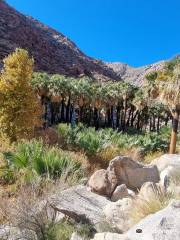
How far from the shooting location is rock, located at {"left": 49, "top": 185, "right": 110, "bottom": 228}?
8.93 meters

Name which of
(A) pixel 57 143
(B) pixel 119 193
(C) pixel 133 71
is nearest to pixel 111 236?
(B) pixel 119 193

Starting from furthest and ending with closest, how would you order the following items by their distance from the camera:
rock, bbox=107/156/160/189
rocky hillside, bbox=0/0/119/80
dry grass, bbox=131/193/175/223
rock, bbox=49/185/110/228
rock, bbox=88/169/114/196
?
1. rocky hillside, bbox=0/0/119/80
2. rock, bbox=107/156/160/189
3. rock, bbox=88/169/114/196
4. rock, bbox=49/185/110/228
5. dry grass, bbox=131/193/175/223

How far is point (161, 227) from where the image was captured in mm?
6633

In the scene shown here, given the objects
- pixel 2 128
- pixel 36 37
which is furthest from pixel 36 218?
pixel 36 37

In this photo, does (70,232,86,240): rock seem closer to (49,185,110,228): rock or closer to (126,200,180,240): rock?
(49,185,110,228): rock

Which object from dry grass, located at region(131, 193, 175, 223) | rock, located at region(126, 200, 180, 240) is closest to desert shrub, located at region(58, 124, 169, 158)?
dry grass, located at region(131, 193, 175, 223)

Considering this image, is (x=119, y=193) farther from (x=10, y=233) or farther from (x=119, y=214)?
(x=10, y=233)

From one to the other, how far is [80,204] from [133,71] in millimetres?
174552

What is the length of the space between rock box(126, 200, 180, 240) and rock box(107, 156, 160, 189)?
4.44m

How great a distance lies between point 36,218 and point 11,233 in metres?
0.54

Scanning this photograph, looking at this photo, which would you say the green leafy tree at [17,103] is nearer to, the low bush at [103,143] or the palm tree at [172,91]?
the low bush at [103,143]

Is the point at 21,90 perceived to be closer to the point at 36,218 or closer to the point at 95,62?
the point at 36,218

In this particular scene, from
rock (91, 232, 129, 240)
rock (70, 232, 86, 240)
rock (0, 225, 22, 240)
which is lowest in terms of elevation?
rock (0, 225, 22, 240)

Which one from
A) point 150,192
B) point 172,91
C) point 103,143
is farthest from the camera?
point 172,91
